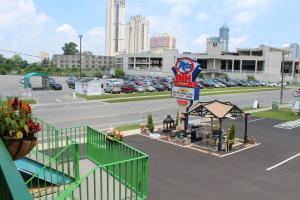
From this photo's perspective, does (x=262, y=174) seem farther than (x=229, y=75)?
No

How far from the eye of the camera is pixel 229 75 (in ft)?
350

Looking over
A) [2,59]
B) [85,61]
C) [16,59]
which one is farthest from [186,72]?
[85,61]

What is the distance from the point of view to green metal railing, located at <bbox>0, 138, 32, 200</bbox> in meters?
3.02

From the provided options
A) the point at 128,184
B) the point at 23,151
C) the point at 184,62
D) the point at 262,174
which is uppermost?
the point at 184,62

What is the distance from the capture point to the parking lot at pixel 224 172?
11.0 meters

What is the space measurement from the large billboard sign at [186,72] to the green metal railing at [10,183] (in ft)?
56.5

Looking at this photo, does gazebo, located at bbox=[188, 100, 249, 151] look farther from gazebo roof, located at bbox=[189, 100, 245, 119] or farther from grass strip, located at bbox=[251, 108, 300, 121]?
grass strip, located at bbox=[251, 108, 300, 121]

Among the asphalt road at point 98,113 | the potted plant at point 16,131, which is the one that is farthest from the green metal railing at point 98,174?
the asphalt road at point 98,113

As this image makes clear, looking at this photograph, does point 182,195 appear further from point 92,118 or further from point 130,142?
point 92,118

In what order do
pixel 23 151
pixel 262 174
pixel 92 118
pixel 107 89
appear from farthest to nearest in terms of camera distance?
pixel 107 89
pixel 92 118
pixel 262 174
pixel 23 151

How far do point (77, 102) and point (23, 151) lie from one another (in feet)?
107

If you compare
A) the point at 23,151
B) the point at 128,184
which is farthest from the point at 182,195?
the point at 23,151

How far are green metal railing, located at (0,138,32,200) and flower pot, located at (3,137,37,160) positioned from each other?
0.51m

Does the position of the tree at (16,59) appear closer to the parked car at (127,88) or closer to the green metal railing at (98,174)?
the parked car at (127,88)
